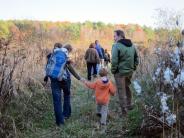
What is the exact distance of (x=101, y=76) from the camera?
9406mm

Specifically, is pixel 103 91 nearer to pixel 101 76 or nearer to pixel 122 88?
→ pixel 101 76

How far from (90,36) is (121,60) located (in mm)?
44439

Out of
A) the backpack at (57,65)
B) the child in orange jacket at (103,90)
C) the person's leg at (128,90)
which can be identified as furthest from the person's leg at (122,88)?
the backpack at (57,65)

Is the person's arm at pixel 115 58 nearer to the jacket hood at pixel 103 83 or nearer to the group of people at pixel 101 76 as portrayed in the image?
the group of people at pixel 101 76

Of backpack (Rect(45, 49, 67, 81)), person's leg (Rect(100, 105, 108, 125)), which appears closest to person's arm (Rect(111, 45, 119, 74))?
person's leg (Rect(100, 105, 108, 125))

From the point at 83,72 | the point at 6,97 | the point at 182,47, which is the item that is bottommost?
the point at 83,72

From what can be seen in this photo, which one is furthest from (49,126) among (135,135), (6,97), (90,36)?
(90,36)

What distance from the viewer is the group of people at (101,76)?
9086 millimetres

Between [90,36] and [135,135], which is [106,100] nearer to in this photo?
[135,135]

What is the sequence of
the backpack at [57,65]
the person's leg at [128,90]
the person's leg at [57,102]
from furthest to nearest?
the person's leg at [128,90] < the person's leg at [57,102] < the backpack at [57,65]

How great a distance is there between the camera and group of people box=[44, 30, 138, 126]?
9.09m

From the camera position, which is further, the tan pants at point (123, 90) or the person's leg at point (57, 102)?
the tan pants at point (123, 90)

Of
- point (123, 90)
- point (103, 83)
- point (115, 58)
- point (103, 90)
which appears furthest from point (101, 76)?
point (123, 90)

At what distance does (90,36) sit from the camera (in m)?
54.1
